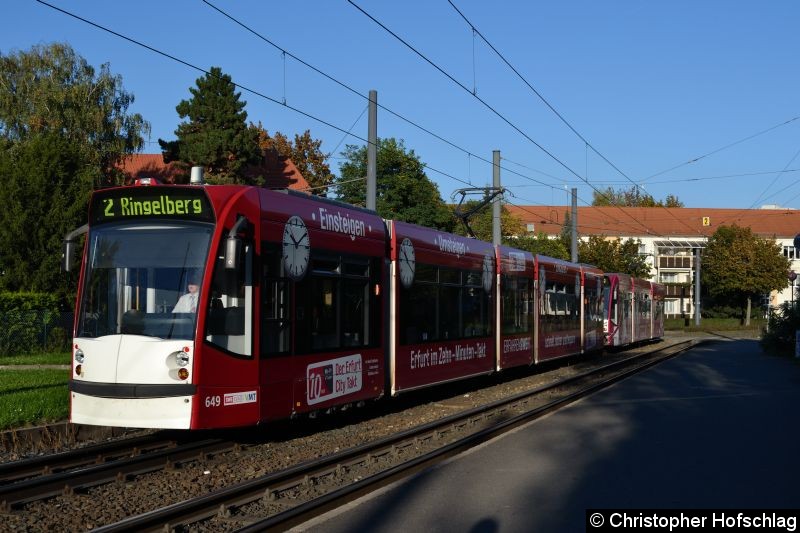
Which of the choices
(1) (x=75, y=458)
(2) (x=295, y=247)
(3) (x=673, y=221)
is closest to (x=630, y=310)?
(2) (x=295, y=247)

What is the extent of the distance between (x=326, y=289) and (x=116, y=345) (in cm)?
301

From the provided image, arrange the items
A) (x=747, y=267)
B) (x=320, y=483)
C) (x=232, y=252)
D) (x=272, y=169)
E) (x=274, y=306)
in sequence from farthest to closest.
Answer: (x=747, y=267) → (x=272, y=169) → (x=274, y=306) → (x=232, y=252) → (x=320, y=483)

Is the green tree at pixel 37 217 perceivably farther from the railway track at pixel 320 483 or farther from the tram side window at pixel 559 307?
the railway track at pixel 320 483

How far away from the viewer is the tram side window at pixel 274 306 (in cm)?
1081

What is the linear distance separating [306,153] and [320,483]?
5967 cm

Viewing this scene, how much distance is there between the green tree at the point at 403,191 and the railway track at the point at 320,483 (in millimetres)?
40832

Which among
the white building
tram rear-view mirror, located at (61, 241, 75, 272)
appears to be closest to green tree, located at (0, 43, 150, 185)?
tram rear-view mirror, located at (61, 241, 75, 272)

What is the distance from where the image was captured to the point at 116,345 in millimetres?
10211

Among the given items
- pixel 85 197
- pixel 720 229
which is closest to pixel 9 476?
pixel 85 197

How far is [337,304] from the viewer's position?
12.6m

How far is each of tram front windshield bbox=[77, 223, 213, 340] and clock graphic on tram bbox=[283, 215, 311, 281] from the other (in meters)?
1.33

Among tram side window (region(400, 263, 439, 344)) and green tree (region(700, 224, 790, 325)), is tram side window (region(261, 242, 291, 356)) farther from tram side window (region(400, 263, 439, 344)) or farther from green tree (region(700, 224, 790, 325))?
green tree (region(700, 224, 790, 325))

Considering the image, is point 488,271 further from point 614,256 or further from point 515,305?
point 614,256

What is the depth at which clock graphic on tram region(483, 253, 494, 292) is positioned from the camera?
1927cm
